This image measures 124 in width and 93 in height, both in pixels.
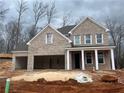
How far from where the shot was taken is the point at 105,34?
2577cm

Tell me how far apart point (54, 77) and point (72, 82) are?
85.2 inches

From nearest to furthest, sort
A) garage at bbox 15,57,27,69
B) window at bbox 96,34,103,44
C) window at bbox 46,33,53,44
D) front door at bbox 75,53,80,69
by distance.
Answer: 1. window at bbox 46,33,53,44
2. window at bbox 96,34,103,44
3. front door at bbox 75,53,80,69
4. garage at bbox 15,57,27,69

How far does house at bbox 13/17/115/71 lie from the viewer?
24812 millimetres

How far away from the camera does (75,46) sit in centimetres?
2570

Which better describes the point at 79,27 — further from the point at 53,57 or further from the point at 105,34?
the point at 53,57

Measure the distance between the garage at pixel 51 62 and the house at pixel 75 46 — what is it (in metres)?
2.10

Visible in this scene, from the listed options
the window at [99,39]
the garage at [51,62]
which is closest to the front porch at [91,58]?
Answer: the window at [99,39]

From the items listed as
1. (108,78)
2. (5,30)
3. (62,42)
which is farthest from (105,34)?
(5,30)

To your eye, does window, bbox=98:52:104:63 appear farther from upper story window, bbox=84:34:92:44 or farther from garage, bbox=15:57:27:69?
garage, bbox=15:57:27:69

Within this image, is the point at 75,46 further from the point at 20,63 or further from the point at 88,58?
the point at 20,63

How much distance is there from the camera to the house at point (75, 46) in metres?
24.8

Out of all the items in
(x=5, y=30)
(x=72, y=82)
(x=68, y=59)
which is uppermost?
(x=5, y=30)

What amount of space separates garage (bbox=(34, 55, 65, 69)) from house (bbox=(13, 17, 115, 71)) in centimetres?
210

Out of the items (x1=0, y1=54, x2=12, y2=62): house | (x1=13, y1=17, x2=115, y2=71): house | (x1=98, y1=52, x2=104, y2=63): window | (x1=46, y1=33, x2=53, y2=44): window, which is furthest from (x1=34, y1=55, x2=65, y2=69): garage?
(x1=0, y1=54, x2=12, y2=62): house
